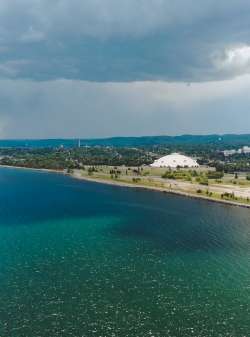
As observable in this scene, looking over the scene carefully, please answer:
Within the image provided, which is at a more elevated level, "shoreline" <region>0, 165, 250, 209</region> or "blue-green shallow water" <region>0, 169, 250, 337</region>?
"shoreline" <region>0, 165, 250, 209</region>

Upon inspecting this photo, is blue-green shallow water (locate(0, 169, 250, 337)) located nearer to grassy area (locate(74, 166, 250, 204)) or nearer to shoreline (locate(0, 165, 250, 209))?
shoreline (locate(0, 165, 250, 209))

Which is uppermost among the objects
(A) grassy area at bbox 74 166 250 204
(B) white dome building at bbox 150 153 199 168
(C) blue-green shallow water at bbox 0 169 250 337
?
(B) white dome building at bbox 150 153 199 168

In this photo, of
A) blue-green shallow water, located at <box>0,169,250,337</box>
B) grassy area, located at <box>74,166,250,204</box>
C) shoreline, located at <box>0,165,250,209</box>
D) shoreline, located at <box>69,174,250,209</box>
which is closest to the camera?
blue-green shallow water, located at <box>0,169,250,337</box>

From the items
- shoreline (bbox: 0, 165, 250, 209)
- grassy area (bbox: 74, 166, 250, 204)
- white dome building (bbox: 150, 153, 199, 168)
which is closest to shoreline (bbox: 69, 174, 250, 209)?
shoreline (bbox: 0, 165, 250, 209)

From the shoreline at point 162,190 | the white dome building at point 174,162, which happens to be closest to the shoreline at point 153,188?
the shoreline at point 162,190

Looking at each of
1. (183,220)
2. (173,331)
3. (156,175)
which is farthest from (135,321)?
(156,175)

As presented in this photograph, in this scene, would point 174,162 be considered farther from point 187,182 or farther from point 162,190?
point 162,190

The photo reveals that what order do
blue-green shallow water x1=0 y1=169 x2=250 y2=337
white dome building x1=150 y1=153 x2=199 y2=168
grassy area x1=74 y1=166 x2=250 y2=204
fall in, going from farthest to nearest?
white dome building x1=150 y1=153 x2=199 y2=168 < grassy area x1=74 y1=166 x2=250 y2=204 < blue-green shallow water x1=0 y1=169 x2=250 y2=337

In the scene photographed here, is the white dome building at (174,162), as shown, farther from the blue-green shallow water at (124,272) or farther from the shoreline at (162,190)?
the blue-green shallow water at (124,272)
